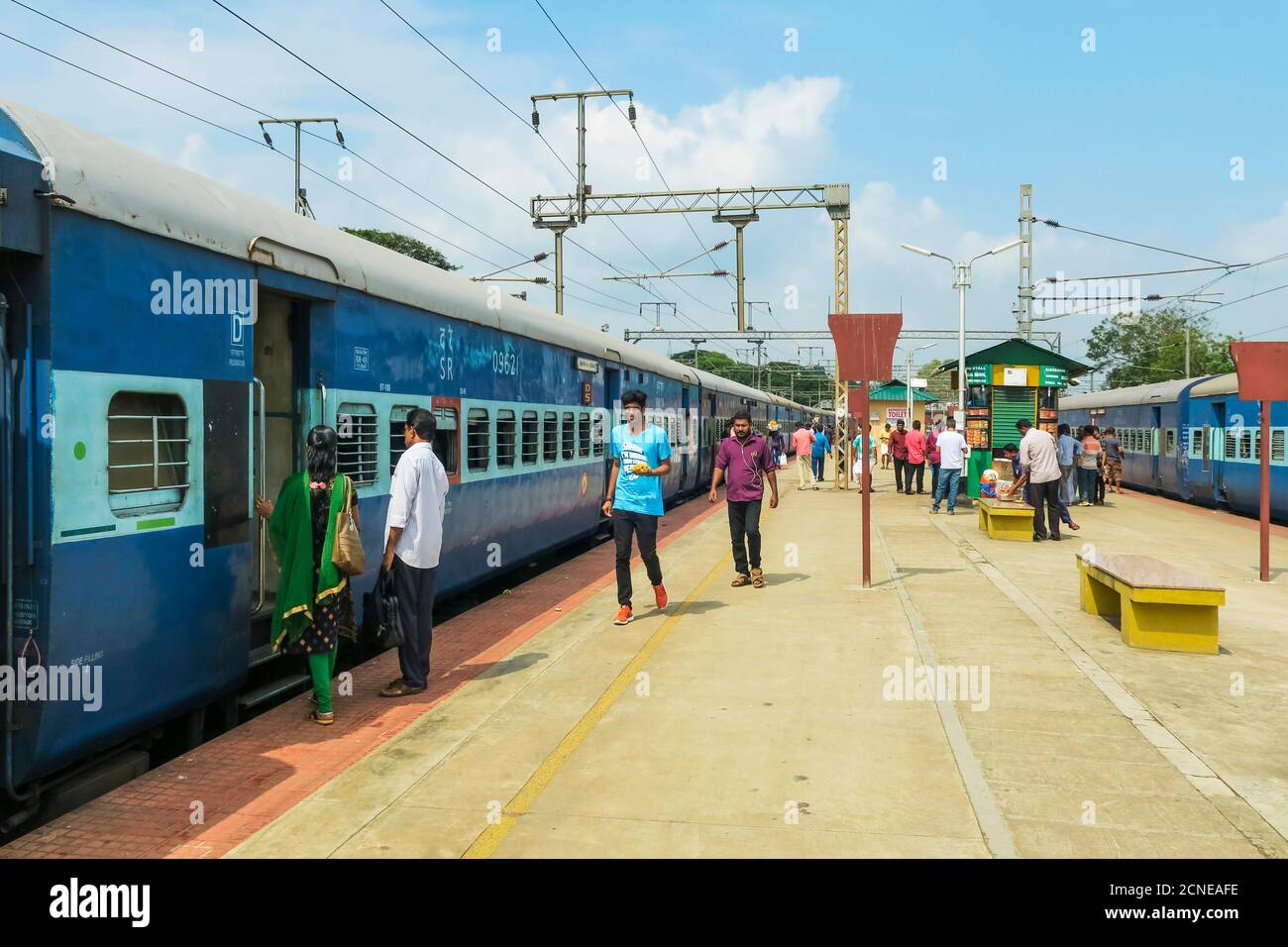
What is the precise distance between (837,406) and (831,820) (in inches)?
944

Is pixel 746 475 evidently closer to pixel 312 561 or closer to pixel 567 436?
pixel 567 436

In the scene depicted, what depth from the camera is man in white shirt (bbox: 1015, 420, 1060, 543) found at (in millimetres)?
14648

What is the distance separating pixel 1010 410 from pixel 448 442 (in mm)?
14566

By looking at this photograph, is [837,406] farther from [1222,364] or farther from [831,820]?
[1222,364]

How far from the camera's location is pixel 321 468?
6.03 meters

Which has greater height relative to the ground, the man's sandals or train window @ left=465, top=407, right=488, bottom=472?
train window @ left=465, top=407, right=488, bottom=472

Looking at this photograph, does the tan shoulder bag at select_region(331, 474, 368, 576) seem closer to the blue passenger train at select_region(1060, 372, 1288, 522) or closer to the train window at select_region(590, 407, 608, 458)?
the train window at select_region(590, 407, 608, 458)

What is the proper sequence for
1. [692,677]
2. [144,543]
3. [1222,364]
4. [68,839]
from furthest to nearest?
[1222,364] → [692,677] → [144,543] → [68,839]

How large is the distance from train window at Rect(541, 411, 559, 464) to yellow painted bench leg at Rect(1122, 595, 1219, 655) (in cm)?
702

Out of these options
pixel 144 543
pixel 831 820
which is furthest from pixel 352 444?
pixel 831 820

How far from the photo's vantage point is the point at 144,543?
5020 millimetres

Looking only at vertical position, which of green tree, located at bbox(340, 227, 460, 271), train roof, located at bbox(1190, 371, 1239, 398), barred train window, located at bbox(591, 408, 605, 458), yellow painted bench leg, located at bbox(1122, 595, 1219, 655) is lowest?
yellow painted bench leg, located at bbox(1122, 595, 1219, 655)

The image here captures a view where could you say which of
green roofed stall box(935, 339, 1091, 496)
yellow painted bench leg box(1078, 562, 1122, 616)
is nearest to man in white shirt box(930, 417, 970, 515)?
green roofed stall box(935, 339, 1091, 496)
